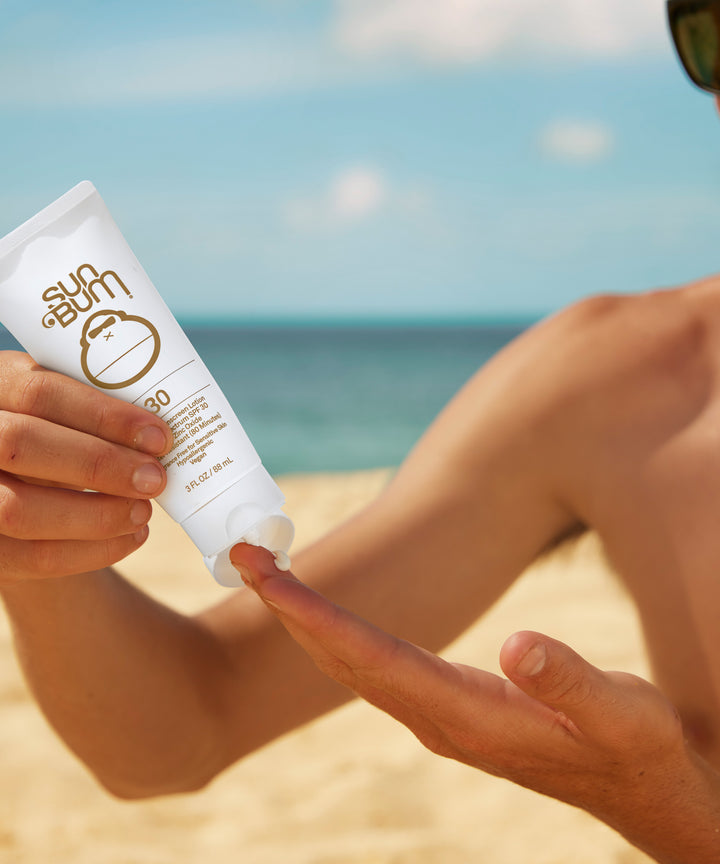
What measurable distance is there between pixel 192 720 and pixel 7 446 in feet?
1.56

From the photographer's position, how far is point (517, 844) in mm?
1521

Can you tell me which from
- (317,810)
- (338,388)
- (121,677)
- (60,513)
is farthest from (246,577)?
(338,388)

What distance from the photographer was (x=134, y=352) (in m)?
0.67

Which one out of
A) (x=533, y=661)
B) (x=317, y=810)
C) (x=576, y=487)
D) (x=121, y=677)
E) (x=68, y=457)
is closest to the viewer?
(x=533, y=661)

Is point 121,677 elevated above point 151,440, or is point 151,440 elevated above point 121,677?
point 151,440

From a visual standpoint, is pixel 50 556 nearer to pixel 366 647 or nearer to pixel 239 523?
pixel 239 523

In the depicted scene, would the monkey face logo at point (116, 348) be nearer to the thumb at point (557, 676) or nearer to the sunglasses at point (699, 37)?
the thumb at point (557, 676)

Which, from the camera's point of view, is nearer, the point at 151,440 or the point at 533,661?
the point at 533,661

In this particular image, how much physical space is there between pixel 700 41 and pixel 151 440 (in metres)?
0.76

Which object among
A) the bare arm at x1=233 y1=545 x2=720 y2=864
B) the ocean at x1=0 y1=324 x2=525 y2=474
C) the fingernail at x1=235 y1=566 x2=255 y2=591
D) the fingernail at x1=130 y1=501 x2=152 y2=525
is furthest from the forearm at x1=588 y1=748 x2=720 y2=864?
the ocean at x1=0 y1=324 x2=525 y2=474

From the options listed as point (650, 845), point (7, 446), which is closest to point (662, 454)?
point (650, 845)

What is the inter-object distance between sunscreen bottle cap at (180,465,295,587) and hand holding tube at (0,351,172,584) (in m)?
0.05

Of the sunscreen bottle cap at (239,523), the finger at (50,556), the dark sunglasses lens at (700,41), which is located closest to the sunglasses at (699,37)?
the dark sunglasses lens at (700,41)

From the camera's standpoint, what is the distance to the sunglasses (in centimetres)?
96
